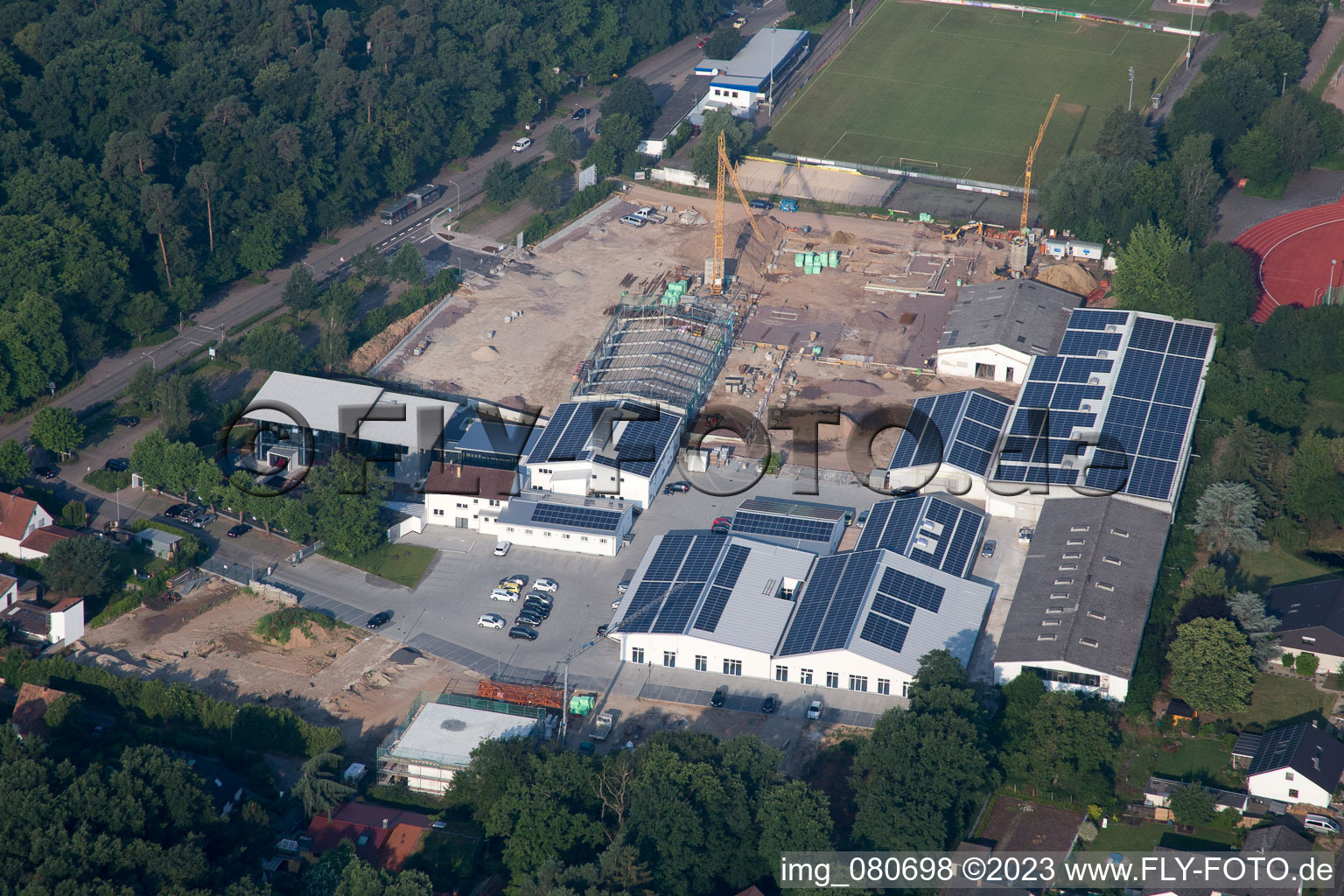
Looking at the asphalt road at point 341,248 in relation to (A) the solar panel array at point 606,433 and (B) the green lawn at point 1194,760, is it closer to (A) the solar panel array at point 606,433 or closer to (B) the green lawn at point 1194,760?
(A) the solar panel array at point 606,433

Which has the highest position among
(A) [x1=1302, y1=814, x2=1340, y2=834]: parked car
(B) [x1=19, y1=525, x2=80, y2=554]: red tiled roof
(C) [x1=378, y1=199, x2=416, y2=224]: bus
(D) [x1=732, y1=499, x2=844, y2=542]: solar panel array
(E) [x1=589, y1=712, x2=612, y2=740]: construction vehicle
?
(A) [x1=1302, y1=814, x2=1340, y2=834]: parked car

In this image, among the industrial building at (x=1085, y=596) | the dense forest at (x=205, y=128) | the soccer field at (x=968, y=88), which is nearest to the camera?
the industrial building at (x=1085, y=596)

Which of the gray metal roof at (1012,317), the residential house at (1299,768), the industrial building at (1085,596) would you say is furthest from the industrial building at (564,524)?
the residential house at (1299,768)

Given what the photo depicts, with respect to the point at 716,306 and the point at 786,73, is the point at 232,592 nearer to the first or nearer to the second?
the point at 716,306

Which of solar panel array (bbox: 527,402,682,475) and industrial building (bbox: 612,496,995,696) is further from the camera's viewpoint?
solar panel array (bbox: 527,402,682,475)

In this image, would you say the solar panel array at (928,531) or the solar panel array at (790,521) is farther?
the solar panel array at (790,521)

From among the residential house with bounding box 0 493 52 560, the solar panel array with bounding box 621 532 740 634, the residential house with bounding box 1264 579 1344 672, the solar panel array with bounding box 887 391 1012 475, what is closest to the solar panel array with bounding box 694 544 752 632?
the solar panel array with bounding box 621 532 740 634

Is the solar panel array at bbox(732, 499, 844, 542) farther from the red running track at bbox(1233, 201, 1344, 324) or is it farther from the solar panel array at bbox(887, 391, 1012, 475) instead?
the red running track at bbox(1233, 201, 1344, 324)
